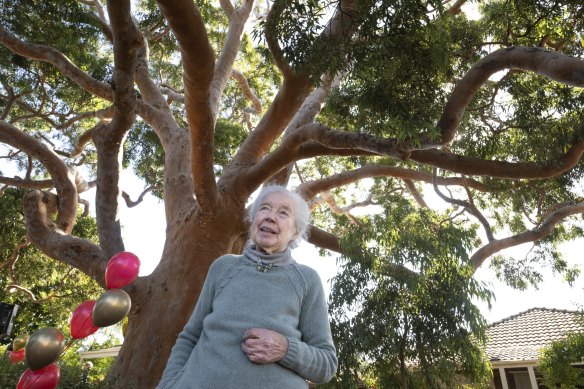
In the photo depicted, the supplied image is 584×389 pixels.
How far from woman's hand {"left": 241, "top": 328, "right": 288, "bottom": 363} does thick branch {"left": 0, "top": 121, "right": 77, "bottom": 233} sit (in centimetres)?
527

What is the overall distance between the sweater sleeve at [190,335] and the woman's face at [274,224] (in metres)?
0.27

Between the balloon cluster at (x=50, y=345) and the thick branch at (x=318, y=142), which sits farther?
the thick branch at (x=318, y=142)

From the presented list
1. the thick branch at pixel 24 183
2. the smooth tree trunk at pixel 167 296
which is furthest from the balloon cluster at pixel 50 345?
the thick branch at pixel 24 183

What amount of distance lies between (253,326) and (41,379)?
274 cm

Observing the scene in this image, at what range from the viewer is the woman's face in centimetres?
205

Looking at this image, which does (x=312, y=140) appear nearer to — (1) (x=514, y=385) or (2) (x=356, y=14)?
(2) (x=356, y=14)

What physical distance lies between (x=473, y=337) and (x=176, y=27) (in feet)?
20.4

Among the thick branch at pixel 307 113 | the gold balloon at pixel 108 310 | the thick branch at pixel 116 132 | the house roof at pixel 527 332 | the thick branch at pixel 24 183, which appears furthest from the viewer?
the house roof at pixel 527 332

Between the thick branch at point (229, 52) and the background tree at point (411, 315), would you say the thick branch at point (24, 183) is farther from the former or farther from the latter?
the background tree at point (411, 315)

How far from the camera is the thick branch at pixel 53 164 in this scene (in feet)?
19.6

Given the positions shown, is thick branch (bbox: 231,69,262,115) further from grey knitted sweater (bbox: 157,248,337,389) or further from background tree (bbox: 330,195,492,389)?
grey knitted sweater (bbox: 157,248,337,389)

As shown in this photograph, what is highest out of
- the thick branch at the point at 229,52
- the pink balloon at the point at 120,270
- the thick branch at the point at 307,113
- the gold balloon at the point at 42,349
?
the thick branch at the point at 229,52

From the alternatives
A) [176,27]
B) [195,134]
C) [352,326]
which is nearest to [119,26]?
[176,27]

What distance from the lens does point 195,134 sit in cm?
488
